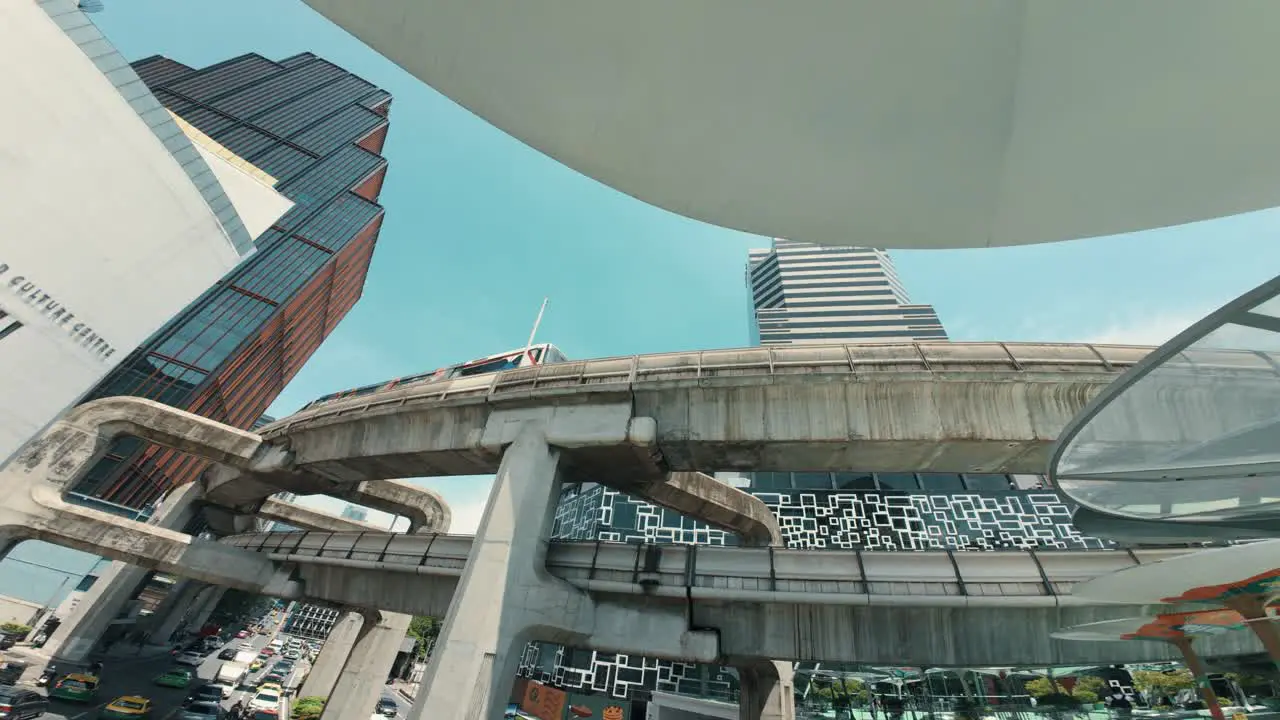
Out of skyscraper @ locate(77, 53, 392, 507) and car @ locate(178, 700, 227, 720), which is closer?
car @ locate(178, 700, 227, 720)

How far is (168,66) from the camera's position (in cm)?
11838

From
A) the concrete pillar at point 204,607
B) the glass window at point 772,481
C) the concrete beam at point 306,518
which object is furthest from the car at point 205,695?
the glass window at point 772,481

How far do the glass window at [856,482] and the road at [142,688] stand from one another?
4375 centimetres

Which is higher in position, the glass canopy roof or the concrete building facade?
the concrete building facade

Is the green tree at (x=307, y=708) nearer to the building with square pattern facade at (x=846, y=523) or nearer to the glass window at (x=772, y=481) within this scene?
the building with square pattern facade at (x=846, y=523)

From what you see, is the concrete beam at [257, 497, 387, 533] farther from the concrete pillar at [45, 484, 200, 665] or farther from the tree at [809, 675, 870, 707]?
the tree at [809, 675, 870, 707]

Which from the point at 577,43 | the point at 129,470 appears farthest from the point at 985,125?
the point at 129,470

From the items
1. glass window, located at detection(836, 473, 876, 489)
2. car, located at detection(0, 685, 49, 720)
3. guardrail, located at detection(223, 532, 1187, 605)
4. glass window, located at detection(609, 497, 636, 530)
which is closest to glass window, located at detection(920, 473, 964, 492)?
glass window, located at detection(836, 473, 876, 489)

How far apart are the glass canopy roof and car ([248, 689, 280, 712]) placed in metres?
34.2

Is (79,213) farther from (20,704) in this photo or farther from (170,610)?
(170,610)

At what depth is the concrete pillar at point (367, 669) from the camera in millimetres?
20031

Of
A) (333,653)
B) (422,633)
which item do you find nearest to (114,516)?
(333,653)

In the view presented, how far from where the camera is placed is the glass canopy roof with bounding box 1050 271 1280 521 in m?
3.58

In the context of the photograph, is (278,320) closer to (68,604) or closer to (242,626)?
(242,626)
